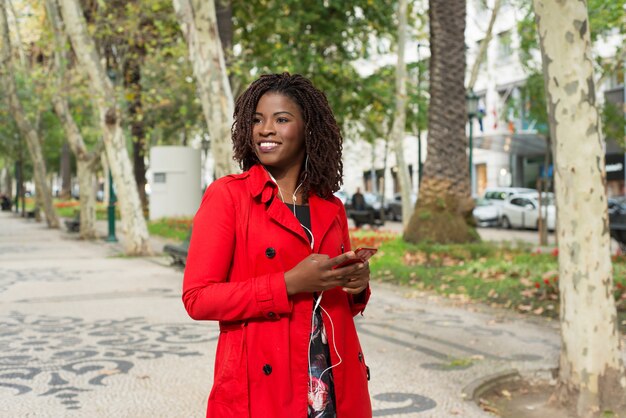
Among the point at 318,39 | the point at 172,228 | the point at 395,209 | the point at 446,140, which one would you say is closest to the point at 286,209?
the point at 446,140

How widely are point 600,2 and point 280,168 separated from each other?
2053 cm

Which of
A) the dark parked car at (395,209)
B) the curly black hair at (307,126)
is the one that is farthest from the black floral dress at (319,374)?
the dark parked car at (395,209)

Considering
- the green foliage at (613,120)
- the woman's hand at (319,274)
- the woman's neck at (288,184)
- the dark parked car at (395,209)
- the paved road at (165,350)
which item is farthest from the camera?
the dark parked car at (395,209)

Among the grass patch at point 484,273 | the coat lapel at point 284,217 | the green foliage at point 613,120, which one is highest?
the green foliage at point 613,120

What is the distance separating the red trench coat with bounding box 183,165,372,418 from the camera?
230 cm

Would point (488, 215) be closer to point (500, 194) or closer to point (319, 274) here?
point (500, 194)

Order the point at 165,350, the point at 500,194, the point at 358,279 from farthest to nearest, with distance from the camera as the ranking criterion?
1. the point at 500,194
2. the point at 165,350
3. the point at 358,279

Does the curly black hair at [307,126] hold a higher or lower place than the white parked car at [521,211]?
higher

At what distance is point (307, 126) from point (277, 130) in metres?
0.12

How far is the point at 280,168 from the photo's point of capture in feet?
8.36

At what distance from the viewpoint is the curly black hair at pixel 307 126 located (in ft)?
8.31

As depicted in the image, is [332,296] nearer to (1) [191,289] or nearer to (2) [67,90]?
(1) [191,289]

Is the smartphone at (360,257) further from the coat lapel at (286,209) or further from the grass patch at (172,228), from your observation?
the grass patch at (172,228)

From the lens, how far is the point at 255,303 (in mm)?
2287
